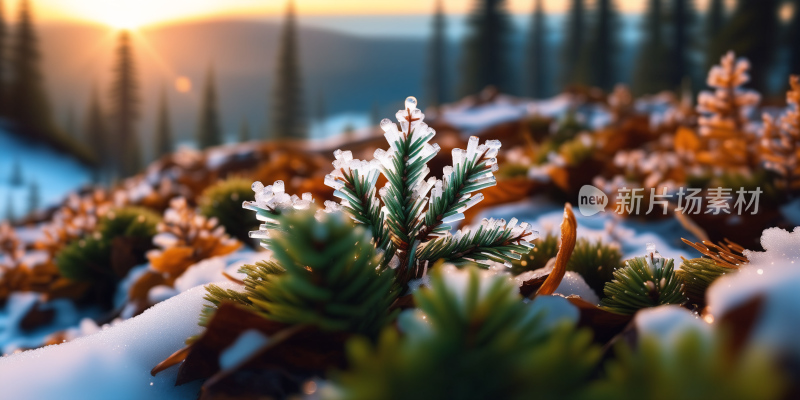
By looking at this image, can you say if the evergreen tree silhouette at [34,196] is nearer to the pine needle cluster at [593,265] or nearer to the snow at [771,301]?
the pine needle cluster at [593,265]

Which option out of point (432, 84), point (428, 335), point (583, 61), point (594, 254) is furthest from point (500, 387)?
point (432, 84)

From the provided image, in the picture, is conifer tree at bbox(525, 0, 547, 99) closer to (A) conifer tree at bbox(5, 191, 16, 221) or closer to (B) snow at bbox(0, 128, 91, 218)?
(B) snow at bbox(0, 128, 91, 218)

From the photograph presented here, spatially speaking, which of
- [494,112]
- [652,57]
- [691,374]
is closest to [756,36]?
[494,112]

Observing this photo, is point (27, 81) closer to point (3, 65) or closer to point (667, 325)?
point (3, 65)

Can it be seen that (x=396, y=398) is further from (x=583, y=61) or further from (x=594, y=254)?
(x=583, y=61)

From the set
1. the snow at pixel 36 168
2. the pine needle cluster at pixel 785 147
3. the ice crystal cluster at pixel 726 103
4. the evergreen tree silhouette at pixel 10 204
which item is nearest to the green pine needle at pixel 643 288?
the pine needle cluster at pixel 785 147

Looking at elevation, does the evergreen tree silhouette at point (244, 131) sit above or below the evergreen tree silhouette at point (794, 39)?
below
